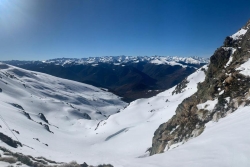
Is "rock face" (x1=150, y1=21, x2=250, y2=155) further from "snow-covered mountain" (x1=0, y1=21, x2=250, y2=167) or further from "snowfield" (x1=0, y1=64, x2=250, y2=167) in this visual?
"snowfield" (x1=0, y1=64, x2=250, y2=167)

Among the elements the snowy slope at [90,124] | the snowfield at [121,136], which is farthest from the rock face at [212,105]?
the snowy slope at [90,124]

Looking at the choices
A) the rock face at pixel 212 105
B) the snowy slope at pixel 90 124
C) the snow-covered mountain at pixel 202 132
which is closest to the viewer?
the snow-covered mountain at pixel 202 132

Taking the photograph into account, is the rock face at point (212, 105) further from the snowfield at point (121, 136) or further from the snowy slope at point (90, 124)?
the snowy slope at point (90, 124)

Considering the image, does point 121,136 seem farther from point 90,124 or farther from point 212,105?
point 90,124

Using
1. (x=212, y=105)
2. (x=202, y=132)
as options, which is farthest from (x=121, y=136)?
(x=202, y=132)

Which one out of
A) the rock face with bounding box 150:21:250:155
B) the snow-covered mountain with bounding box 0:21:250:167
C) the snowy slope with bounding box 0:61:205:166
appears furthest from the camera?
the snowy slope with bounding box 0:61:205:166

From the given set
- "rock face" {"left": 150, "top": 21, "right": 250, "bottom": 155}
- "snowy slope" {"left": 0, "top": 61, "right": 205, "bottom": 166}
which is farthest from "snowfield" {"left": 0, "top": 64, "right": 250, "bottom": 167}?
"rock face" {"left": 150, "top": 21, "right": 250, "bottom": 155}

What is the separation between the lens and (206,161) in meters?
9.39

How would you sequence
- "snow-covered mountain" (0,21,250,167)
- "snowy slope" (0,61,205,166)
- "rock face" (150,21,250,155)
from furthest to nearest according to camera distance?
1. "snowy slope" (0,61,205,166)
2. "rock face" (150,21,250,155)
3. "snow-covered mountain" (0,21,250,167)

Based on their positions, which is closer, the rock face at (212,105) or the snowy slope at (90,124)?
the rock face at (212,105)

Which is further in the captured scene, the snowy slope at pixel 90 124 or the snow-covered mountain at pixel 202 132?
the snowy slope at pixel 90 124

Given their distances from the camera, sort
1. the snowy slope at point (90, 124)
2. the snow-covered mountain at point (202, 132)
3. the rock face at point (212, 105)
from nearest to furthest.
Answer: the snow-covered mountain at point (202, 132) → the rock face at point (212, 105) → the snowy slope at point (90, 124)

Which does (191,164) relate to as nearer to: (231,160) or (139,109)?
(231,160)

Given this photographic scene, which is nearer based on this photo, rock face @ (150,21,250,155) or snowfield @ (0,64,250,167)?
snowfield @ (0,64,250,167)
